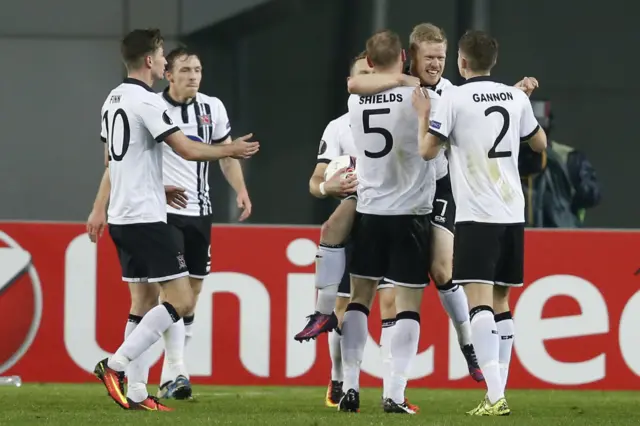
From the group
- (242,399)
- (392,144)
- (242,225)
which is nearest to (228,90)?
(242,225)

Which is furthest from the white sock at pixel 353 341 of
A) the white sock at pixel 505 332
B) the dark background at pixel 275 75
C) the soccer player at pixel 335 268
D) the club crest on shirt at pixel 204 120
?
the dark background at pixel 275 75

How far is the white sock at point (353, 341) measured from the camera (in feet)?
27.3

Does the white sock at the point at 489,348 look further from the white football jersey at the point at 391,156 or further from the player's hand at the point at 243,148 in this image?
the player's hand at the point at 243,148

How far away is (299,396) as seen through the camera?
1003 centimetres

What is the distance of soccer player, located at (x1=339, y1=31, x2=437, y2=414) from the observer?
8016 mm

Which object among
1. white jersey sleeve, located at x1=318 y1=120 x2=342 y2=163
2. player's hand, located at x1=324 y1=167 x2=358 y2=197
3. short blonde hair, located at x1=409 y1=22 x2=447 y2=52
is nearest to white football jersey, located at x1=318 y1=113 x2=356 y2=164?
white jersey sleeve, located at x1=318 y1=120 x2=342 y2=163

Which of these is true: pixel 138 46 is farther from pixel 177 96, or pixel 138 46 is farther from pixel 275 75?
pixel 275 75

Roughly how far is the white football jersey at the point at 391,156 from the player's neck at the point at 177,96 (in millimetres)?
1938

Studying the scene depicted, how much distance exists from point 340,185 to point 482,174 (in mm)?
807

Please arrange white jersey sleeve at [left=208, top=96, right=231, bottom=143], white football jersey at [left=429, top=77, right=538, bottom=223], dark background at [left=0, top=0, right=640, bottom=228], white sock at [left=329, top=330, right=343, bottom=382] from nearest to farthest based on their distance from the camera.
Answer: white football jersey at [left=429, top=77, right=538, bottom=223] → white sock at [left=329, top=330, right=343, bottom=382] → white jersey sleeve at [left=208, top=96, right=231, bottom=143] → dark background at [left=0, top=0, right=640, bottom=228]

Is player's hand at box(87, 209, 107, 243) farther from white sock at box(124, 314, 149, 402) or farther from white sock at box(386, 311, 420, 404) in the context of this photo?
white sock at box(386, 311, 420, 404)

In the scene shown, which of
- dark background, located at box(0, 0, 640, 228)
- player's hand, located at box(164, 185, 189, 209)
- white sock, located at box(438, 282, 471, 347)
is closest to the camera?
player's hand, located at box(164, 185, 189, 209)

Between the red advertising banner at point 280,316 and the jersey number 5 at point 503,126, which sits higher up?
the jersey number 5 at point 503,126

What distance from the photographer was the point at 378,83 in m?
7.96
